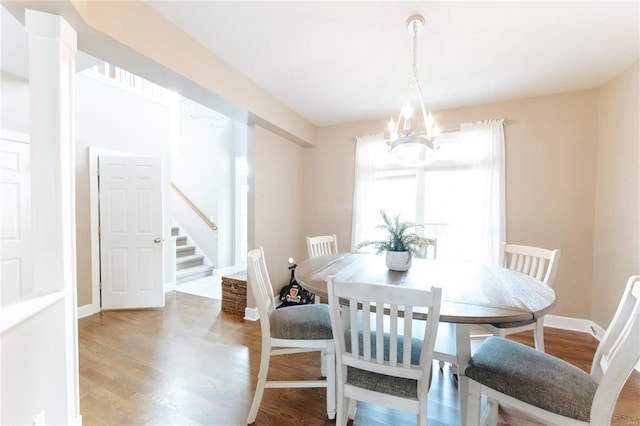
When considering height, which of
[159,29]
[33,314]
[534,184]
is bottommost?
[33,314]

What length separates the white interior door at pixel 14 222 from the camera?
Result: 2.39 metres

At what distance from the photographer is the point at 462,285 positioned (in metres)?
1.59

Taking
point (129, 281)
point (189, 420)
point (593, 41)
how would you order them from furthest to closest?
1. point (129, 281)
2. point (593, 41)
3. point (189, 420)

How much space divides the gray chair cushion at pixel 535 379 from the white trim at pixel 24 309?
206 cm

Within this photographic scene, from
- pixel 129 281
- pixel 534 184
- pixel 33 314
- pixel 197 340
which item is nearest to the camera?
pixel 33 314

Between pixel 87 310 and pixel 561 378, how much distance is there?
4.34m

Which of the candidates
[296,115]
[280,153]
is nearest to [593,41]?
[296,115]

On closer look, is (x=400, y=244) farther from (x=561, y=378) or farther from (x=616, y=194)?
(x=616, y=194)

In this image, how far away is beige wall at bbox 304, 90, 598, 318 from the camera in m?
2.74

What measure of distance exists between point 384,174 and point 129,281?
11.9 ft

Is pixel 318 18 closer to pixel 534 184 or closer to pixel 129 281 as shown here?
pixel 534 184

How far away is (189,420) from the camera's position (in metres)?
1.60

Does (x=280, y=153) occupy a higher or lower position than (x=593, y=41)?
lower

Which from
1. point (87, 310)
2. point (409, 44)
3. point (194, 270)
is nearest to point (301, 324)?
point (409, 44)
